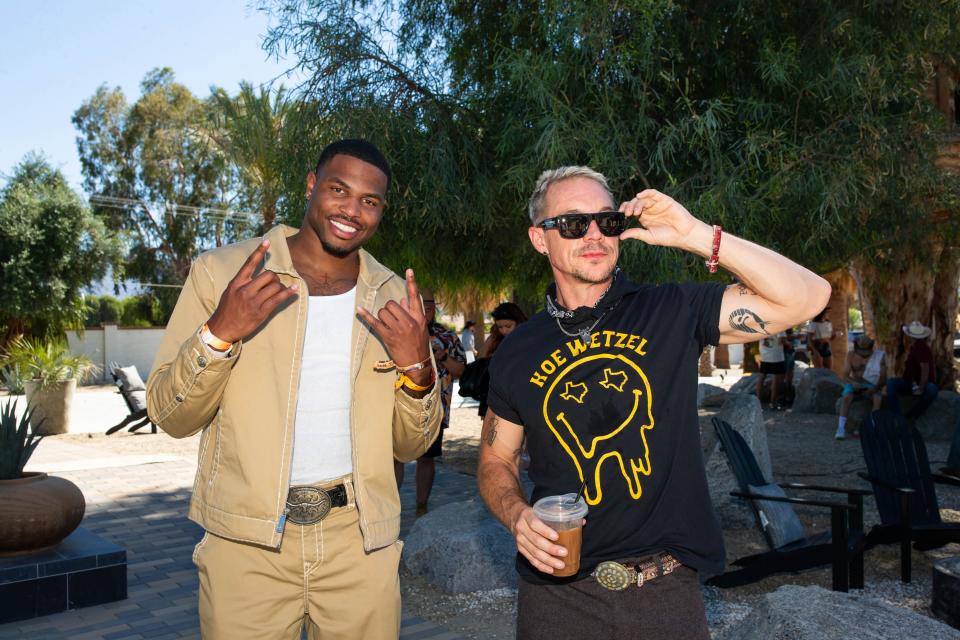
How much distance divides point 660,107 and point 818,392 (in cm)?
1095

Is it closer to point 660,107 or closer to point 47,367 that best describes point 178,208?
point 47,367

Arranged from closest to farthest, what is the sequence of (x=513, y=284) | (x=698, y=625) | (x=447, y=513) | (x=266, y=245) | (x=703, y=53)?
(x=698, y=625) < (x=266, y=245) < (x=447, y=513) < (x=703, y=53) < (x=513, y=284)

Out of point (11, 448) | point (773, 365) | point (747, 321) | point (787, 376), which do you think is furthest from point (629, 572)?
point (787, 376)

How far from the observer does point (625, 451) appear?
227 cm

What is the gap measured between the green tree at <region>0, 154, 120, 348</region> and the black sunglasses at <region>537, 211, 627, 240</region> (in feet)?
98.4

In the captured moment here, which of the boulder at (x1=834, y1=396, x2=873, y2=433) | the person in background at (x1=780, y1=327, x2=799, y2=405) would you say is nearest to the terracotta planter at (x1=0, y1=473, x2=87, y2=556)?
the boulder at (x1=834, y1=396, x2=873, y2=433)

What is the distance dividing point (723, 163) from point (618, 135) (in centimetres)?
89

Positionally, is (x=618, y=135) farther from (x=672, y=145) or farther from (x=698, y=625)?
(x=698, y=625)

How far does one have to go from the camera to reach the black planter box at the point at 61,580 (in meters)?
5.13

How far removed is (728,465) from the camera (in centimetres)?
705

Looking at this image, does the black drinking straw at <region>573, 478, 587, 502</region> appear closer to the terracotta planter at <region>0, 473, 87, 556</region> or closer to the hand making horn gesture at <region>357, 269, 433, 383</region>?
the hand making horn gesture at <region>357, 269, 433, 383</region>

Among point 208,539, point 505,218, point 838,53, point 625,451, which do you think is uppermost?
point 838,53

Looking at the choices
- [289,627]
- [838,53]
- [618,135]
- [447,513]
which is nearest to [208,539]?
[289,627]

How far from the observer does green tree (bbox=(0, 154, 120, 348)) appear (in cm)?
2891
